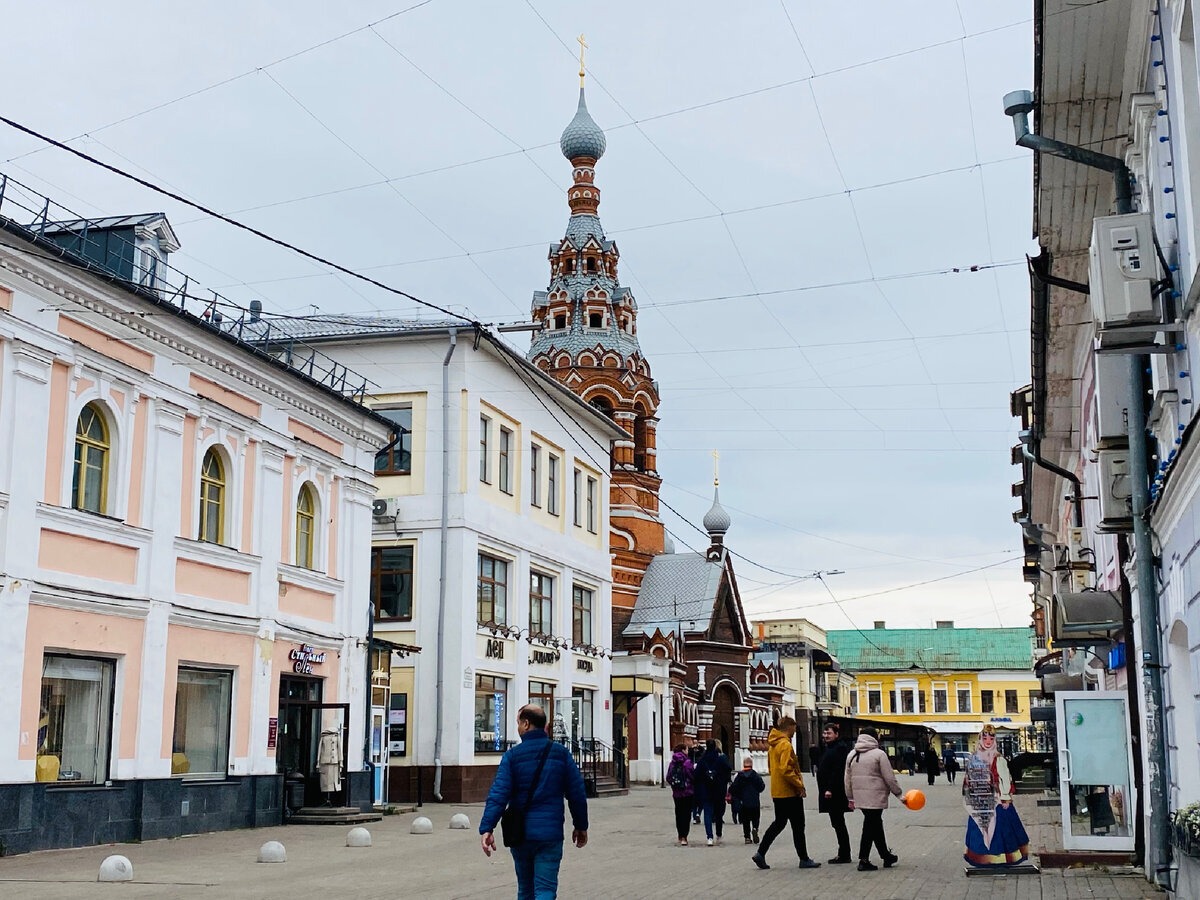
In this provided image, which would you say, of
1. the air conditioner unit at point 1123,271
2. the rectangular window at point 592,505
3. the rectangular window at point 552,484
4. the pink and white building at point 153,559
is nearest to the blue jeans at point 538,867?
the air conditioner unit at point 1123,271

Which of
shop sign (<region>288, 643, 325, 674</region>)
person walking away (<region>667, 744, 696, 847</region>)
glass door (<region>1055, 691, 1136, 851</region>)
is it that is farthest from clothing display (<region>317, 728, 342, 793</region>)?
glass door (<region>1055, 691, 1136, 851</region>)

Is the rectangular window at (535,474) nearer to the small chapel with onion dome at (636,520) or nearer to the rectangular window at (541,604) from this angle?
the rectangular window at (541,604)

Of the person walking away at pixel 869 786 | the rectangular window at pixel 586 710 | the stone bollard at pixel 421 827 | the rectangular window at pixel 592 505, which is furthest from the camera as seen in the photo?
the rectangular window at pixel 592 505

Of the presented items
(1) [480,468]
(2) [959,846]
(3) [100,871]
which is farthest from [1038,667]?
(3) [100,871]

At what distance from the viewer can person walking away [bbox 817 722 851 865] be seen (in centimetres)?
1608

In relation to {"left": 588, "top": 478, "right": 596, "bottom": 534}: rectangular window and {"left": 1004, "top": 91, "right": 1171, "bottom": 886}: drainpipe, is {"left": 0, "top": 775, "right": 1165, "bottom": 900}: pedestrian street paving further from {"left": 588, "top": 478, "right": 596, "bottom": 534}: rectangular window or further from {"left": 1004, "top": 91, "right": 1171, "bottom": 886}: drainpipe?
{"left": 588, "top": 478, "right": 596, "bottom": 534}: rectangular window

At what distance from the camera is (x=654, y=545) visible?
2653 inches

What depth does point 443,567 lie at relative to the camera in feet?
112

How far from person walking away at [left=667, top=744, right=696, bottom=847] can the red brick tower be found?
4188 cm

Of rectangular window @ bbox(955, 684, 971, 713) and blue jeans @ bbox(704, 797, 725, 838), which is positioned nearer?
blue jeans @ bbox(704, 797, 725, 838)

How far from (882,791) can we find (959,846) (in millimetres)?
5185

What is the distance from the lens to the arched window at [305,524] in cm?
2605

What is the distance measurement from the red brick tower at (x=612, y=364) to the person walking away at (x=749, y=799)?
4141 cm

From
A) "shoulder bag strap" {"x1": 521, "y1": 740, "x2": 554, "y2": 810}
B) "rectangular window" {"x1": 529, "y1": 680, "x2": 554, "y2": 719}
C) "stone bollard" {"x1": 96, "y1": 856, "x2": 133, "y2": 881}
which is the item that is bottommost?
"stone bollard" {"x1": 96, "y1": 856, "x2": 133, "y2": 881}
